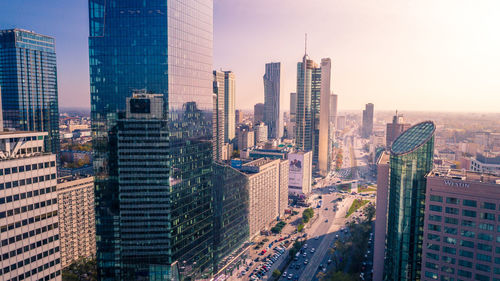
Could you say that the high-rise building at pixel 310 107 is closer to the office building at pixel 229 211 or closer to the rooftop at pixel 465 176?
the office building at pixel 229 211

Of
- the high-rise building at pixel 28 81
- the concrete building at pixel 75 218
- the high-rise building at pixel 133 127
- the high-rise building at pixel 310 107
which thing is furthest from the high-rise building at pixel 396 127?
the high-rise building at pixel 28 81

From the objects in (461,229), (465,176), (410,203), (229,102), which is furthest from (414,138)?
(229,102)

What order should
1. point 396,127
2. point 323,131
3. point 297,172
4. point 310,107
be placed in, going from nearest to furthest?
point 297,172, point 396,127, point 310,107, point 323,131

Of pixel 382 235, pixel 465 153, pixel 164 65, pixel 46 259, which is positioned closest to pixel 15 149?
pixel 46 259

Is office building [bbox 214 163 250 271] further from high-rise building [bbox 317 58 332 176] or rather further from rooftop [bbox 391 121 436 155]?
high-rise building [bbox 317 58 332 176]

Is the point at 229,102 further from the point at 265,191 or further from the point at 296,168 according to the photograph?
the point at 265,191
